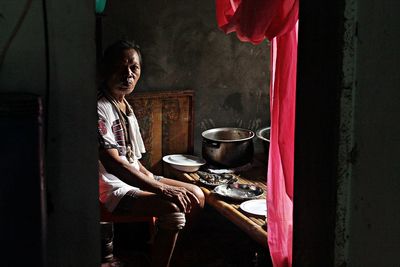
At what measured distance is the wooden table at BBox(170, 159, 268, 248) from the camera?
4.16 metres

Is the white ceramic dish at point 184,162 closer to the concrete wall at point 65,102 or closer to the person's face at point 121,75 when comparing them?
the person's face at point 121,75

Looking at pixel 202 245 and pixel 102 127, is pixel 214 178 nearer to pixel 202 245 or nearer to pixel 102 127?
pixel 202 245

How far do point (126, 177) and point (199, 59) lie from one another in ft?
5.64

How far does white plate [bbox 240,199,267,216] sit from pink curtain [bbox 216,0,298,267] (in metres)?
0.50

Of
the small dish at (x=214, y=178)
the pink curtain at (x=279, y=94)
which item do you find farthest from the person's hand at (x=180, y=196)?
the pink curtain at (x=279, y=94)

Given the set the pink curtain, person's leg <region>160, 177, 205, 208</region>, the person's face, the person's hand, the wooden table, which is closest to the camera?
the pink curtain

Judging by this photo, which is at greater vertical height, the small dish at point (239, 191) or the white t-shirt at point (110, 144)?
the white t-shirt at point (110, 144)

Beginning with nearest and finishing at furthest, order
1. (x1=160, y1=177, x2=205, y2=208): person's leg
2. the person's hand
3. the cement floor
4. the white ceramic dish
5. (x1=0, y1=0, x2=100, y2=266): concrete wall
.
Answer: (x1=0, y1=0, x2=100, y2=266): concrete wall → the person's hand → (x1=160, y1=177, x2=205, y2=208): person's leg → the cement floor → the white ceramic dish

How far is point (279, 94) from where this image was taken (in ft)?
12.0

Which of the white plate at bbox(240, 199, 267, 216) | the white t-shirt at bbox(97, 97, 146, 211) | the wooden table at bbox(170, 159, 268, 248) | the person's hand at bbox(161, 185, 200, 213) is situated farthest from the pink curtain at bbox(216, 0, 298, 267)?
the white t-shirt at bbox(97, 97, 146, 211)

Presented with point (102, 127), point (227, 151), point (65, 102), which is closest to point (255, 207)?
point (227, 151)

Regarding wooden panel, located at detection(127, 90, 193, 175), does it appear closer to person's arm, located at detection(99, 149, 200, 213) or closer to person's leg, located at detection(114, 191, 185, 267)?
person's arm, located at detection(99, 149, 200, 213)

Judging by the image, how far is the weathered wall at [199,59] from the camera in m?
5.32

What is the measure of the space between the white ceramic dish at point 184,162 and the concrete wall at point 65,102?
115 inches
